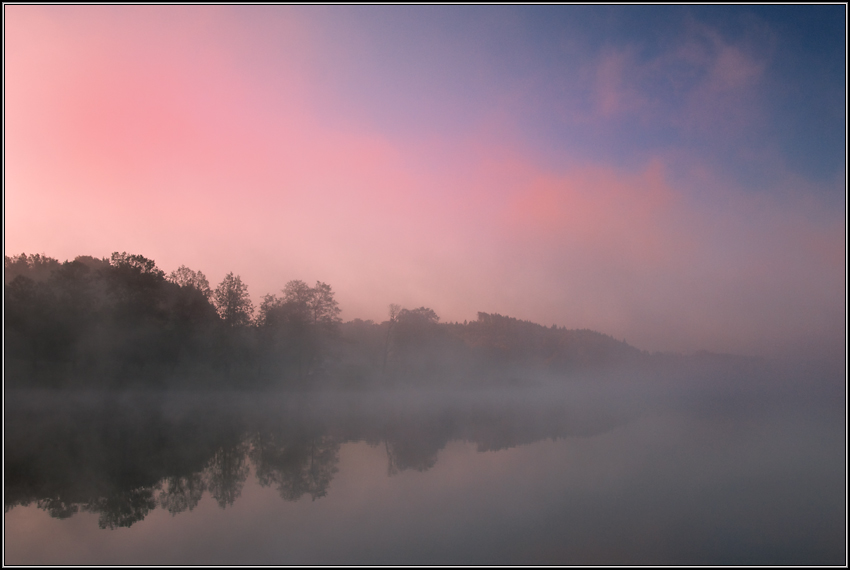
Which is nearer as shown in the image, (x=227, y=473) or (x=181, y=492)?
(x=181, y=492)

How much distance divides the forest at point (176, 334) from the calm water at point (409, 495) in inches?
476

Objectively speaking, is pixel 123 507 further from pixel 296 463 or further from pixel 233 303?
pixel 233 303

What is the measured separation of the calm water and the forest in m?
12.1

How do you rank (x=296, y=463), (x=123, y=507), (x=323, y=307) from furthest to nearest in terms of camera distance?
(x=323, y=307) → (x=296, y=463) → (x=123, y=507)

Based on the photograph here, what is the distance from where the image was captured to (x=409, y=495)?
11609 millimetres

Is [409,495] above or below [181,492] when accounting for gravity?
below

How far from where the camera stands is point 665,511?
35.6 ft

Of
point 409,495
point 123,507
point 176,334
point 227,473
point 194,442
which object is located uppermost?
point 176,334

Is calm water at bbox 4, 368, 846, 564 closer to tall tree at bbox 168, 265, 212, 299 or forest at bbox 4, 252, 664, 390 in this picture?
forest at bbox 4, 252, 664, 390

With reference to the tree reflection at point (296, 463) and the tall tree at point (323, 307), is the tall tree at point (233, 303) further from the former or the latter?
the tree reflection at point (296, 463)

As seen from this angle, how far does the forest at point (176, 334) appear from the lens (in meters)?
32.6

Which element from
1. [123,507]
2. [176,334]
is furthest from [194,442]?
[176,334]

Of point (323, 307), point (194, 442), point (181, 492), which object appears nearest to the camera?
point (181, 492)

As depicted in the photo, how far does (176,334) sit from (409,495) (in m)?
34.2
